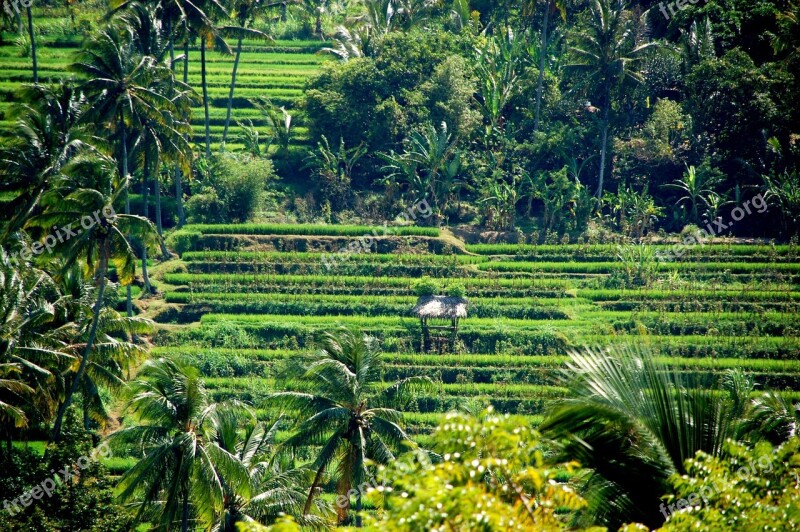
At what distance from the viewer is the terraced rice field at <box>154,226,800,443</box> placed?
31.5m

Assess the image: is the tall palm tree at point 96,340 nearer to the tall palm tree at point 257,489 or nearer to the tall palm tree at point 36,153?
the tall palm tree at point 36,153

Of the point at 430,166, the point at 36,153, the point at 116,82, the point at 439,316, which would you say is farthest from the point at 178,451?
the point at 430,166

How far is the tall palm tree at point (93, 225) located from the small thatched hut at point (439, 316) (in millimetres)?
10582

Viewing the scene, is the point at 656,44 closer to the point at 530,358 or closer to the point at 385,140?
the point at 385,140

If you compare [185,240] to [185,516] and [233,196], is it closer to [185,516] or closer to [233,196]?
[233,196]

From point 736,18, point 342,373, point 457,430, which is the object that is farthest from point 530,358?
point 457,430

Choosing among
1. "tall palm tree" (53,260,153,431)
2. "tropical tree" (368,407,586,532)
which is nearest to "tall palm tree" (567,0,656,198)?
"tall palm tree" (53,260,153,431)

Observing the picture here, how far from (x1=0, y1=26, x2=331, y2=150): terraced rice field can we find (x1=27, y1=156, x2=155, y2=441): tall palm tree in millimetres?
20405

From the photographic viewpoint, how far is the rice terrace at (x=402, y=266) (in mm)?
8086

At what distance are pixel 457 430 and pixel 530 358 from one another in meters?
24.1

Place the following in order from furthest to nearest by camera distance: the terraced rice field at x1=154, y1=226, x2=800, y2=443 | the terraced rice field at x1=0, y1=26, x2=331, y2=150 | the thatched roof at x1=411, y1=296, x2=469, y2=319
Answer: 1. the terraced rice field at x1=0, y1=26, x2=331, y2=150
2. the thatched roof at x1=411, y1=296, x2=469, y2=319
3. the terraced rice field at x1=154, y1=226, x2=800, y2=443

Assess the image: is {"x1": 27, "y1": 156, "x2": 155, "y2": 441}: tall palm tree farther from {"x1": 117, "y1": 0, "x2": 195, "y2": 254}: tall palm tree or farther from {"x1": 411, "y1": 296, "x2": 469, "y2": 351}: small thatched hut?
{"x1": 411, "y1": 296, "x2": 469, "y2": 351}: small thatched hut

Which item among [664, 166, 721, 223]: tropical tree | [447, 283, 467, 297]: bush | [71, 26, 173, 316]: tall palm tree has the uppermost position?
[71, 26, 173, 316]: tall palm tree

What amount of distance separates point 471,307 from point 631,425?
27.3 metres
